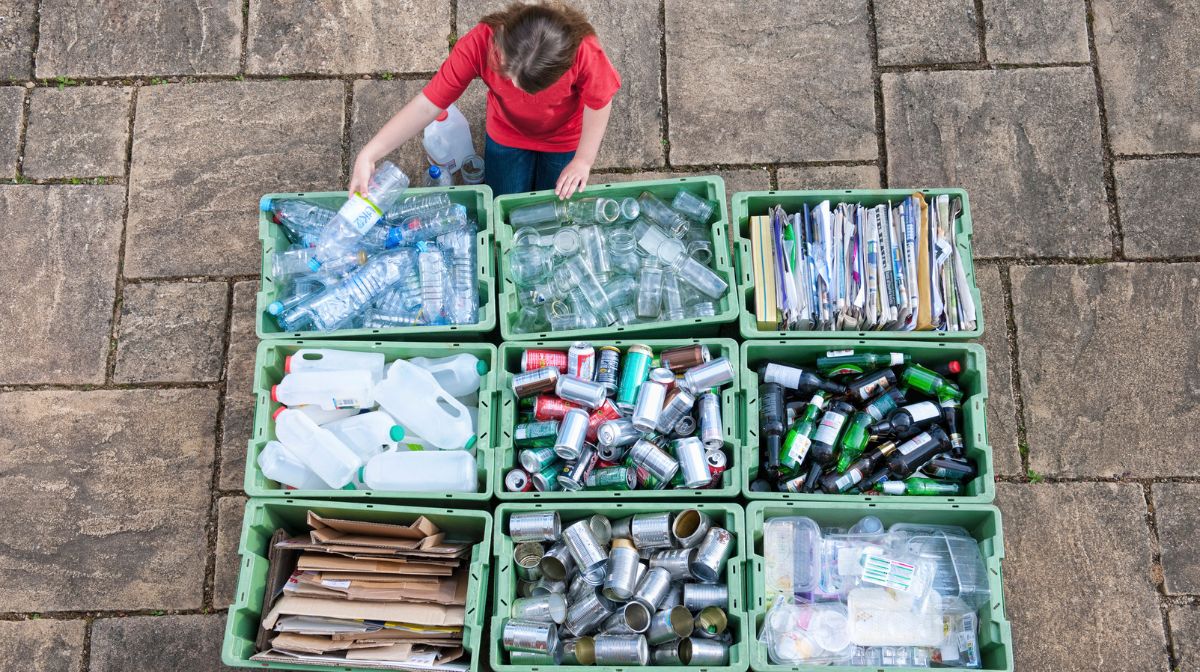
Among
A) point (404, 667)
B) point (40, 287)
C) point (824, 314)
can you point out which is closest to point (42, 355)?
point (40, 287)

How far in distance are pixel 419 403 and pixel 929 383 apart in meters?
1.95

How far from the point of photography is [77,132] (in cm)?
454

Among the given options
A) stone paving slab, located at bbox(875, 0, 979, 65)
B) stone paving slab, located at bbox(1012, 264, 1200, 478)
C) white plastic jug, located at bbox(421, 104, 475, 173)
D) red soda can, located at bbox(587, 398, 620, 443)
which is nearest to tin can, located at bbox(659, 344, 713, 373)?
red soda can, located at bbox(587, 398, 620, 443)

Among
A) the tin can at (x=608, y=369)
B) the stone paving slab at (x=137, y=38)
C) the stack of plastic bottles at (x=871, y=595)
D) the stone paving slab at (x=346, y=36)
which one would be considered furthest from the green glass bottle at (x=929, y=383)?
the stone paving slab at (x=137, y=38)

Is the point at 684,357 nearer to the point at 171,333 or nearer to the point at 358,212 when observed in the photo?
the point at 358,212

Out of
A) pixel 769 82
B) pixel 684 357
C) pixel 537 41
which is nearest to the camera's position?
pixel 537 41

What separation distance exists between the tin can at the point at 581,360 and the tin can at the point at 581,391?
6cm

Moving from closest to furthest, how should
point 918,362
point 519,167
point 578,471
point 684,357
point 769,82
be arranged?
1. point 578,471
2. point 684,357
3. point 918,362
4. point 519,167
5. point 769,82

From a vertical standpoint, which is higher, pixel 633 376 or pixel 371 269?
pixel 371 269

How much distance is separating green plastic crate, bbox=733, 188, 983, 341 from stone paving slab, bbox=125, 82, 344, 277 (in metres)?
2.01

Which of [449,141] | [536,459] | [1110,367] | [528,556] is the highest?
[449,141]

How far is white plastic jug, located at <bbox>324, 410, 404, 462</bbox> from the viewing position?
136 inches

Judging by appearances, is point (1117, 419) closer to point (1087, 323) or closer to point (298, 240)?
point (1087, 323)

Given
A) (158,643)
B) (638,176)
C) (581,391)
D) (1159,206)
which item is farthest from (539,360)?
(1159,206)
